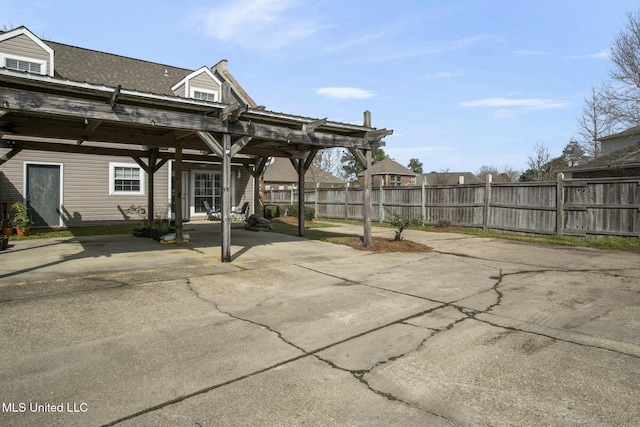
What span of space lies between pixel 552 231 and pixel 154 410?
1282cm

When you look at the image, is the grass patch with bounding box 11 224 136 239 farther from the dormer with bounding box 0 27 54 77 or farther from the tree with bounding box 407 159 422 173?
the tree with bounding box 407 159 422 173

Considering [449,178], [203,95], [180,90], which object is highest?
[180,90]

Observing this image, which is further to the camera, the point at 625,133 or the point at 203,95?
the point at 625,133

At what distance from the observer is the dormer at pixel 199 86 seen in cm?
1599

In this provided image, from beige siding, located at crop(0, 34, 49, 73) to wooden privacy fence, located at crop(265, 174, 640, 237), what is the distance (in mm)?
12825

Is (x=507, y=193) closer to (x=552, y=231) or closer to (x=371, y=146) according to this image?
(x=552, y=231)

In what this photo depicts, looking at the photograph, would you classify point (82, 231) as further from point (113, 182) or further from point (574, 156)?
point (574, 156)

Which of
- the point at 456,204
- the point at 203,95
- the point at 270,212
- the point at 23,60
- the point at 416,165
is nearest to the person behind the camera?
the point at 23,60

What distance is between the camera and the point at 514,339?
150 inches

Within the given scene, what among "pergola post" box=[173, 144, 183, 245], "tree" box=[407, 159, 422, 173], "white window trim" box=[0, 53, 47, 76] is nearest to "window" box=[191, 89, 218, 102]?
"white window trim" box=[0, 53, 47, 76]

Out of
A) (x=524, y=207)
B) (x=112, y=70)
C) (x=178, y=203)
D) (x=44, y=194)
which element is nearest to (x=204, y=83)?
(x=112, y=70)

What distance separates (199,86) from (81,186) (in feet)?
20.2

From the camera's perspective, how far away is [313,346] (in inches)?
141

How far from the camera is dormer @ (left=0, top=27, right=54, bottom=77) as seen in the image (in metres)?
12.5
